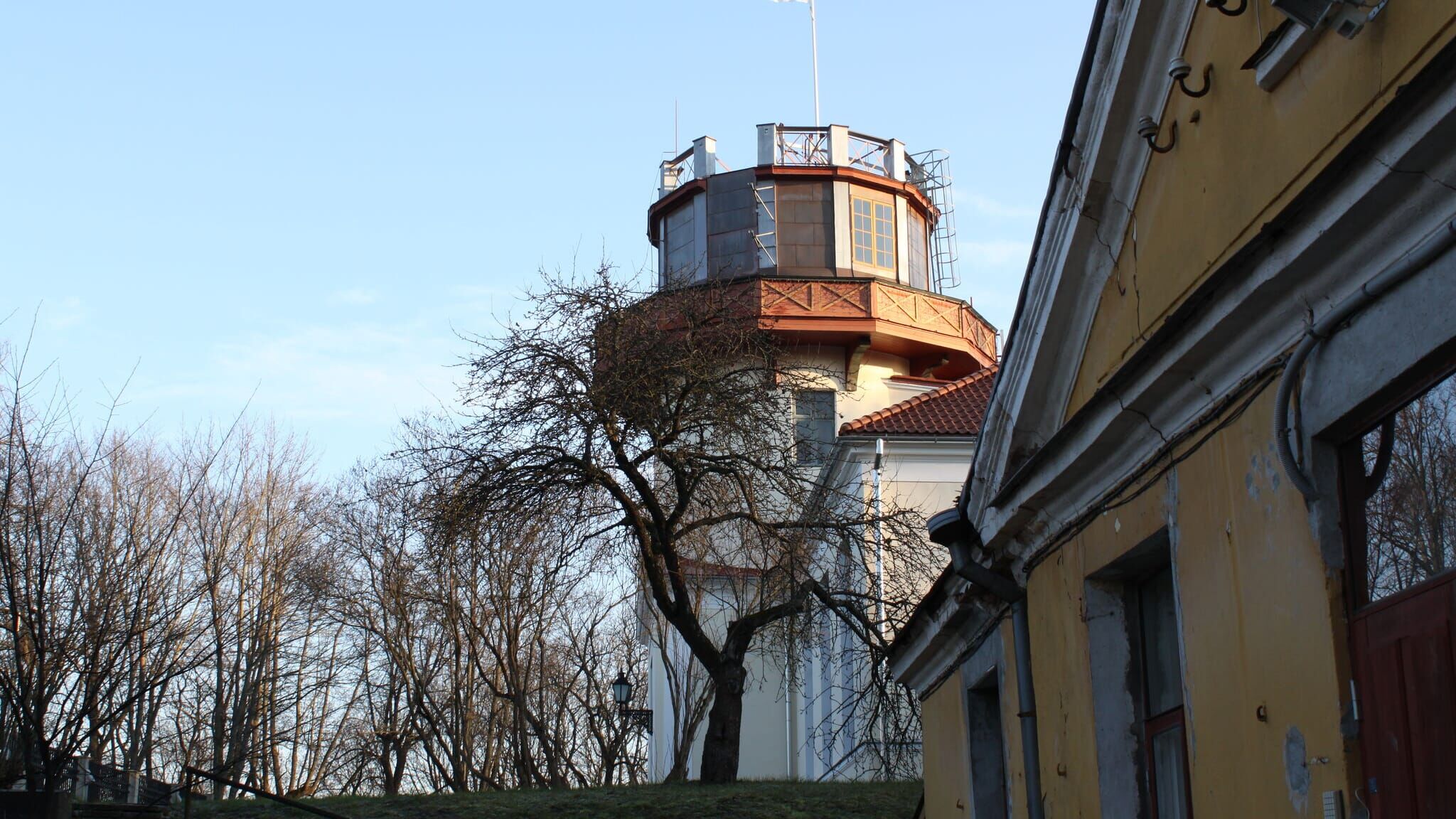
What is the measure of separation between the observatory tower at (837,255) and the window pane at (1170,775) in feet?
75.7

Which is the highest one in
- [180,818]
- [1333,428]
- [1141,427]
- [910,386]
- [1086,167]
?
[910,386]

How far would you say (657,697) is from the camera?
1558 inches

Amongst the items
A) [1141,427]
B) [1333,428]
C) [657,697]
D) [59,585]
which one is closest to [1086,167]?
[1141,427]

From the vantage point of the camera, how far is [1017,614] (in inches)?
319

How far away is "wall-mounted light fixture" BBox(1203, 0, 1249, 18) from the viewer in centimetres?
518

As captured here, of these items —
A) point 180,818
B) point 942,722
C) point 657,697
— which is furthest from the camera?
point 657,697

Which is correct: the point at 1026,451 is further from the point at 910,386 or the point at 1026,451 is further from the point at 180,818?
the point at 910,386

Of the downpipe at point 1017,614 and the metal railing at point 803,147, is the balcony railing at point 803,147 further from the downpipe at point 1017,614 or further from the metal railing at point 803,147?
the downpipe at point 1017,614

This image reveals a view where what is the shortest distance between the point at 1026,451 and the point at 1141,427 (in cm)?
197

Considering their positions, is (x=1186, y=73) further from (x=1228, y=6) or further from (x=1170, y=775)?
(x=1170, y=775)

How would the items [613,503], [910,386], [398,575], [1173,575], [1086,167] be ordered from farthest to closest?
[910,386]
[398,575]
[613,503]
[1086,167]
[1173,575]

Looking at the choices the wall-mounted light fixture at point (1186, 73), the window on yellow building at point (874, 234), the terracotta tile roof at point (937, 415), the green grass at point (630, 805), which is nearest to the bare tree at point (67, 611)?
the green grass at point (630, 805)

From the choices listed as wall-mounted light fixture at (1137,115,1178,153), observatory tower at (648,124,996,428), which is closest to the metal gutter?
wall-mounted light fixture at (1137,115,1178,153)

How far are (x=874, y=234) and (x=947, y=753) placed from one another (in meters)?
22.3
